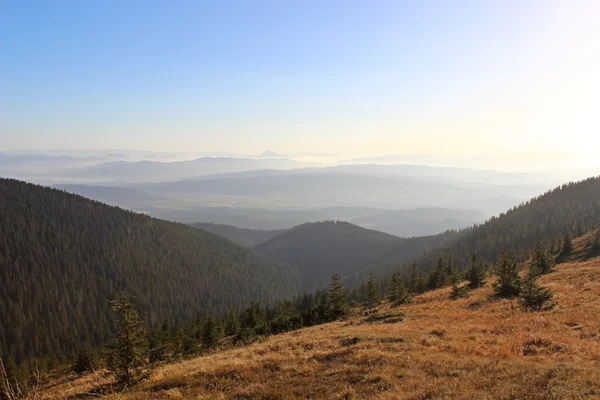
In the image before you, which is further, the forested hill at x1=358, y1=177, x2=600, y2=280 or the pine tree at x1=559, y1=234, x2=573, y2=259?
the forested hill at x1=358, y1=177, x2=600, y2=280

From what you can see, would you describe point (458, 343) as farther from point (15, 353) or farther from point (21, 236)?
point (21, 236)

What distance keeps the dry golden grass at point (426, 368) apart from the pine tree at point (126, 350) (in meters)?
1.07

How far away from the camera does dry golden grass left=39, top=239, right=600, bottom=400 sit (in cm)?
1088

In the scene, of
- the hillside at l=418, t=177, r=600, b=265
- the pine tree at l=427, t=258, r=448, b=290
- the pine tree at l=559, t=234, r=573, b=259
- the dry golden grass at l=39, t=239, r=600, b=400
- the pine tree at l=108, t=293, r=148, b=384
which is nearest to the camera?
the dry golden grass at l=39, t=239, r=600, b=400

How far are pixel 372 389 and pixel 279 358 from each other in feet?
22.9

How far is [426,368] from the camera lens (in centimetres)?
1335

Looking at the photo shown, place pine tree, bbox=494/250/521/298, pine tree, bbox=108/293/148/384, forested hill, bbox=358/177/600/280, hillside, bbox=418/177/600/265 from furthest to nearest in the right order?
hillside, bbox=418/177/600/265 < forested hill, bbox=358/177/600/280 < pine tree, bbox=494/250/521/298 < pine tree, bbox=108/293/148/384

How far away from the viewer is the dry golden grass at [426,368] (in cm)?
1088

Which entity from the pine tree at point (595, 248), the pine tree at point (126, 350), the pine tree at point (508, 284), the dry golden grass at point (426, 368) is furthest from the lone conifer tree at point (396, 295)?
the pine tree at point (595, 248)

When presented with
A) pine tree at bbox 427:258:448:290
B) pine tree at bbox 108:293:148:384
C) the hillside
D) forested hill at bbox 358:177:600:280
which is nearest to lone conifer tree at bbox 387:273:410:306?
pine tree at bbox 427:258:448:290

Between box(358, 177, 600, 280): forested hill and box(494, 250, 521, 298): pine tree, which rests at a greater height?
box(494, 250, 521, 298): pine tree

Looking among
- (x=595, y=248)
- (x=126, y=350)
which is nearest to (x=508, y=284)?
(x=126, y=350)

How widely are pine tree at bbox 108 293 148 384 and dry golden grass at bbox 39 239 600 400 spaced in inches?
42.3

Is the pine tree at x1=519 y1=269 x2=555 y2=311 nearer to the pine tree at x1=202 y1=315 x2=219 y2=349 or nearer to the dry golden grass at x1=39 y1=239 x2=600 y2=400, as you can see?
the dry golden grass at x1=39 y1=239 x2=600 y2=400
